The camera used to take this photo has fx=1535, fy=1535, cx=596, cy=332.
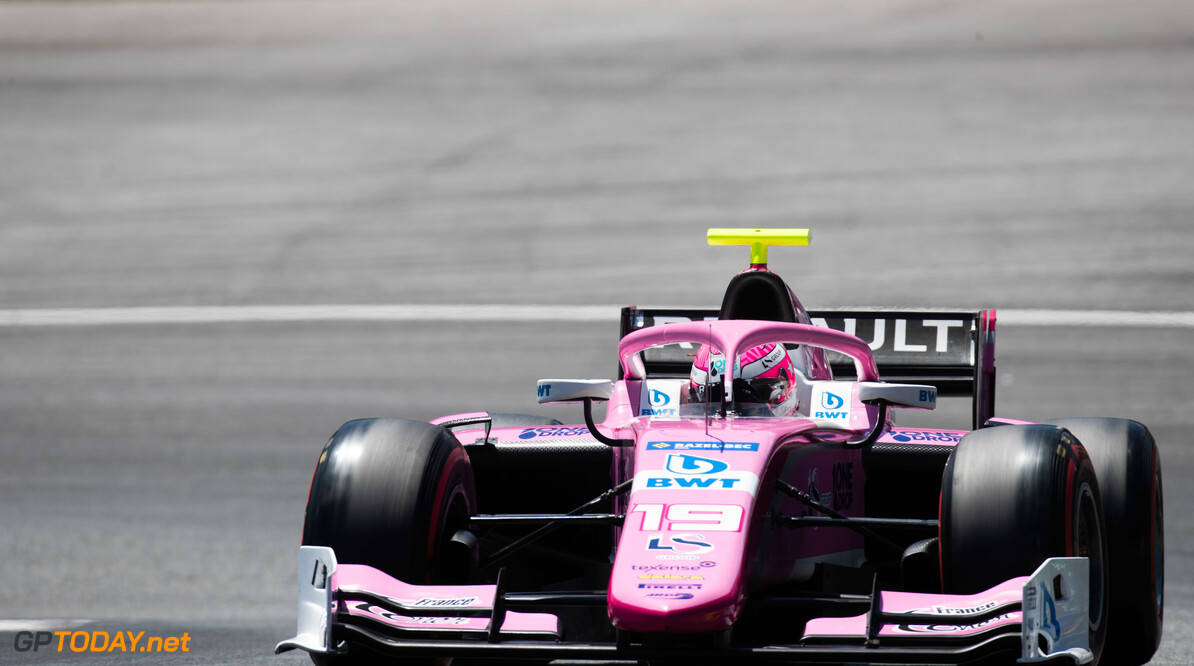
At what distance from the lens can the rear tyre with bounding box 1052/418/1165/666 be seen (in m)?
5.55

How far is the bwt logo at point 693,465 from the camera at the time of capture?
15.5 feet

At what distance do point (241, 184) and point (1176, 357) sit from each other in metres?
9.95

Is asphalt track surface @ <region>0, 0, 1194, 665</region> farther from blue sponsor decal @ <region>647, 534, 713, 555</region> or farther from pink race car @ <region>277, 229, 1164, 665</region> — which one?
blue sponsor decal @ <region>647, 534, 713, 555</region>

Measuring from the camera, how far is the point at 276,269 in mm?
15273

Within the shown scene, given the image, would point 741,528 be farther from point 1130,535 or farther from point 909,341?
point 909,341

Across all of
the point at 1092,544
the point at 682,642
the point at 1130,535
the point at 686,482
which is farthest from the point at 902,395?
the point at 682,642

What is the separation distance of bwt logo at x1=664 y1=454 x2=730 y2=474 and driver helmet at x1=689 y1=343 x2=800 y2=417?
2.09ft

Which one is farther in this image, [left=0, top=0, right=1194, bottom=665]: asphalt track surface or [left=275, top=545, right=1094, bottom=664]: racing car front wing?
[left=0, top=0, right=1194, bottom=665]: asphalt track surface

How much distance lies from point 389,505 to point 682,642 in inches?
45.7

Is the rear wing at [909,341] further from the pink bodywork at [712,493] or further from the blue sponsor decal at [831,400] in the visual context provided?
the blue sponsor decal at [831,400]

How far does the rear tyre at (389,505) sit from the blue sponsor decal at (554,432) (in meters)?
0.89

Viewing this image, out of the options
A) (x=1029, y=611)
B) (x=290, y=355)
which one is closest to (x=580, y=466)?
(x=1029, y=611)

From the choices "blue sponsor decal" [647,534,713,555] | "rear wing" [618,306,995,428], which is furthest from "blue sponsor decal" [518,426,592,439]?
"blue sponsor decal" [647,534,713,555]

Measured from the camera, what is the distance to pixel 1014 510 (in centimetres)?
459
